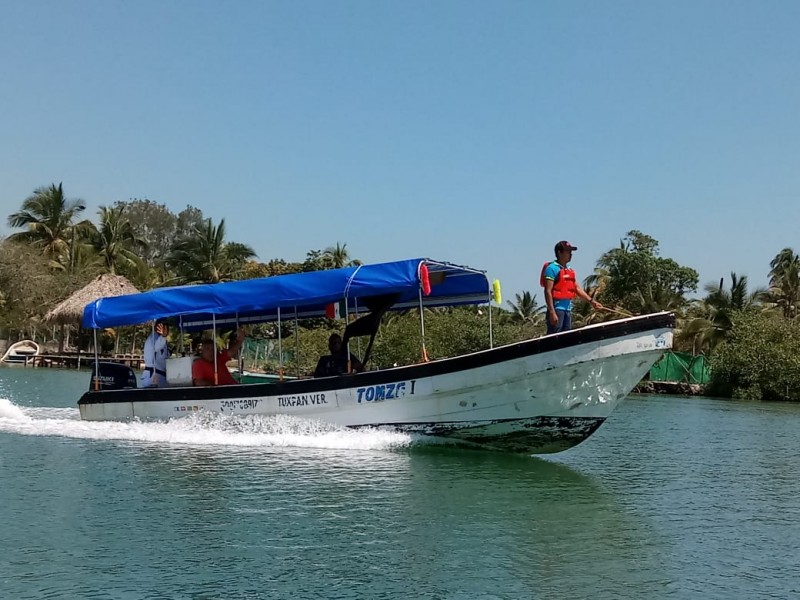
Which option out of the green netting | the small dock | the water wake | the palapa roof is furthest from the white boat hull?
the small dock

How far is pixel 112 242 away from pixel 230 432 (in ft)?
124

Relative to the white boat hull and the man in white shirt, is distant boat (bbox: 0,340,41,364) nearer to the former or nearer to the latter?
the man in white shirt

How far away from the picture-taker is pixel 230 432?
1365 cm

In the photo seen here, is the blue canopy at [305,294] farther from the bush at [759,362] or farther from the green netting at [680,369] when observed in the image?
the green netting at [680,369]

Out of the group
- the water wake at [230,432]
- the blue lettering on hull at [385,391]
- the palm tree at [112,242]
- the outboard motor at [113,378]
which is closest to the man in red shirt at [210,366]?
the water wake at [230,432]

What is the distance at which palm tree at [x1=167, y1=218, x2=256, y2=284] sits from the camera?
149ft

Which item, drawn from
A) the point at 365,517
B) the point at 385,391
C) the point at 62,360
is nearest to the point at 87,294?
the point at 62,360

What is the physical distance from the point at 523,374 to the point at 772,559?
4555 mm

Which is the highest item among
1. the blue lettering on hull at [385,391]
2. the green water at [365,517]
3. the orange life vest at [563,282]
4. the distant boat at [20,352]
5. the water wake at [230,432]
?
the distant boat at [20,352]

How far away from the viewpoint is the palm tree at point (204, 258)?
4547 centimetres

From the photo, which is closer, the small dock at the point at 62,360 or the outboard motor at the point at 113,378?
the outboard motor at the point at 113,378

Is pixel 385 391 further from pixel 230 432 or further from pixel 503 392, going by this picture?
pixel 230 432

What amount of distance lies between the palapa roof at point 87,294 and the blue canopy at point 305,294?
76.3 ft

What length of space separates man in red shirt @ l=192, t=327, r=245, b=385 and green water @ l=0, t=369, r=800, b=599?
3.53 feet
